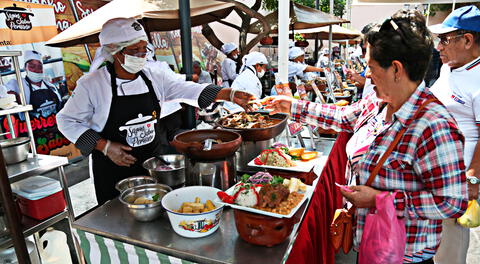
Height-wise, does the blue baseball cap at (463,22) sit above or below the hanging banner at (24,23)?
below

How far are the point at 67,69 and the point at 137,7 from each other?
3.34m

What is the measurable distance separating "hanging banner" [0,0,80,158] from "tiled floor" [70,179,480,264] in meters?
0.89

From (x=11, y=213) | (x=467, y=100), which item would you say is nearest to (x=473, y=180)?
(x=467, y=100)

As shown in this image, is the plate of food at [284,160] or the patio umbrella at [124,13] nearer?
the plate of food at [284,160]

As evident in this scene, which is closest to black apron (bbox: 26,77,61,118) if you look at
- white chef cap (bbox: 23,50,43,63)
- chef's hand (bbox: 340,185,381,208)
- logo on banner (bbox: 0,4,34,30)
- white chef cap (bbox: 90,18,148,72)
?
white chef cap (bbox: 23,50,43,63)

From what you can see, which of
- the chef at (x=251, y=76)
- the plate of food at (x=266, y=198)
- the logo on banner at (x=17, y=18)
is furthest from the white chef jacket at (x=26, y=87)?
the plate of food at (x=266, y=198)

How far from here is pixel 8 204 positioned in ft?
5.00

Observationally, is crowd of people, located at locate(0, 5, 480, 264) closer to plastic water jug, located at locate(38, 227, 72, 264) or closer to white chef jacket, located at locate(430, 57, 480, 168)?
white chef jacket, located at locate(430, 57, 480, 168)

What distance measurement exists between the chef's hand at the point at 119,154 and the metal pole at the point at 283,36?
5.31 feet

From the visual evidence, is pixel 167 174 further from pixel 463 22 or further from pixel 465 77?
pixel 463 22

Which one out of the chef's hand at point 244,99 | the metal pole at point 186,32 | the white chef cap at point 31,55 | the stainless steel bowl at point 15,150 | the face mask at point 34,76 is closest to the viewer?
the stainless steel bowl at point 15,150

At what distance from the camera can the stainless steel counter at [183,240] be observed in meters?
1.38

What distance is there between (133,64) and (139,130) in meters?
0.43

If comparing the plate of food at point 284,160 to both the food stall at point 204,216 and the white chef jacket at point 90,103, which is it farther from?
the white chef jacket at point 90,103
